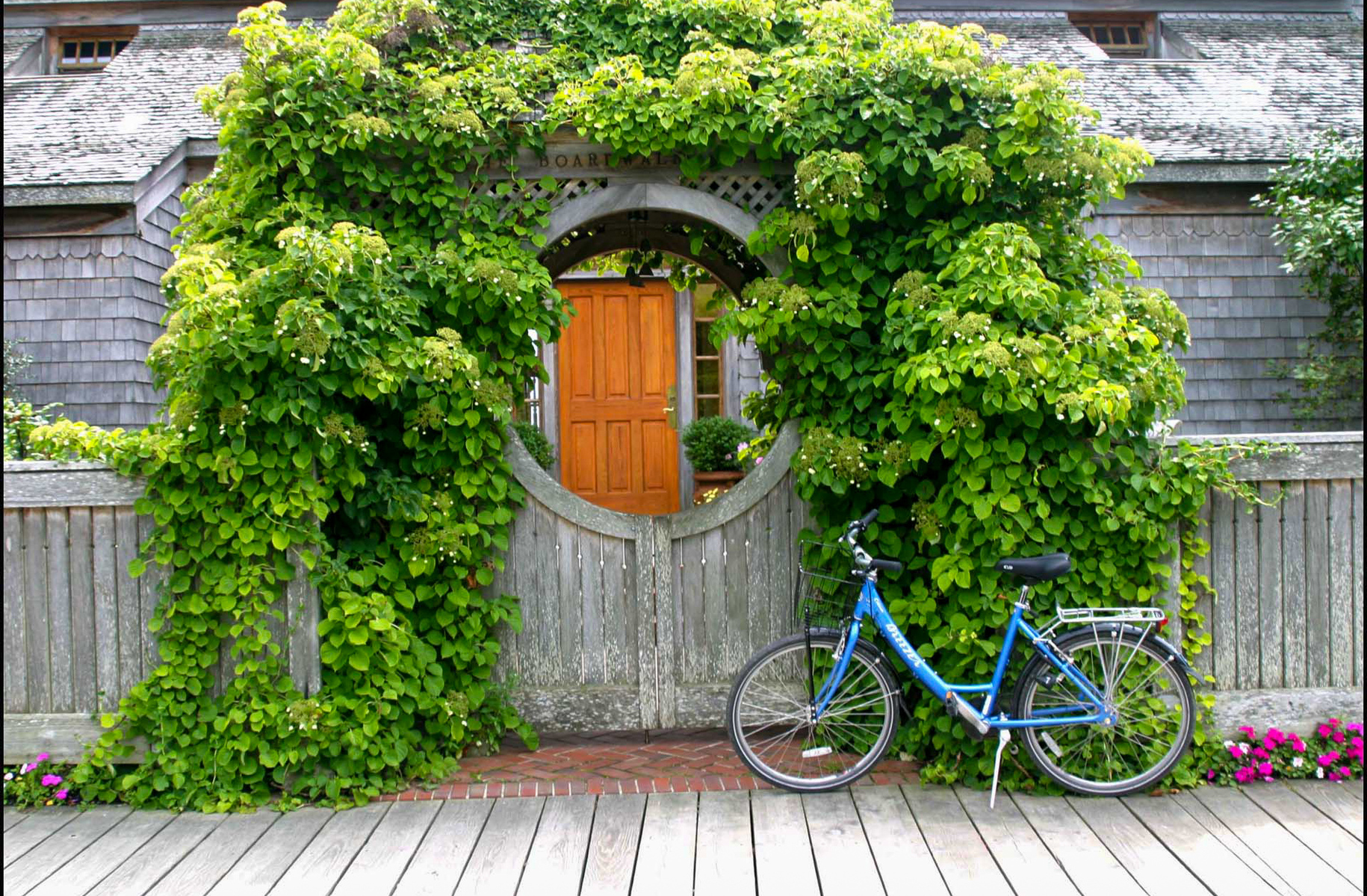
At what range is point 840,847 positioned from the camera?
130 inches

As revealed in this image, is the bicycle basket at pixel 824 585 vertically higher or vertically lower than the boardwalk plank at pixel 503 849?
higher

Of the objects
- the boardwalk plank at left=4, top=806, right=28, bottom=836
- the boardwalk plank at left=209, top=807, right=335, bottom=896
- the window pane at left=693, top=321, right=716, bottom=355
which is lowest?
the boardwalk plank at left=4, top=806, right=28, bottom=836

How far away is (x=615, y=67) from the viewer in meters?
4.27

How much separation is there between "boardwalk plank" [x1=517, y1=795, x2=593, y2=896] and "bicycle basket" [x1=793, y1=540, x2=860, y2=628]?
1.12 meters

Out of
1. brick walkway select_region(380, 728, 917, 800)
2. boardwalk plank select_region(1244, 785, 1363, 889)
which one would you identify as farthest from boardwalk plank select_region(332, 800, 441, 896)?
boardwalk plank select_region(1244, 785, 1363, 889)

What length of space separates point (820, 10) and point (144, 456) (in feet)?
9.90

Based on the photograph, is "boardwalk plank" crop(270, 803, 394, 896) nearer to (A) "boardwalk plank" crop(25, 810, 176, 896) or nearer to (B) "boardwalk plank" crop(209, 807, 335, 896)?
(B) "boardwalk plank" crop(209, 807, 335, 896)

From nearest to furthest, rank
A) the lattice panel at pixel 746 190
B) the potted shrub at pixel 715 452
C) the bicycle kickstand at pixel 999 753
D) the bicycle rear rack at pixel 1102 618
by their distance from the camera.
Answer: the bicycle kickstand at pixel 999 753, the bicycle rear rack at pixel 1102 618, the lattice panel at pixel 746 190, the potted shrub at pixel 715 452

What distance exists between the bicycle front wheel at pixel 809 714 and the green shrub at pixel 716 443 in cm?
553

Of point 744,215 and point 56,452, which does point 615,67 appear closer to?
point 744,215

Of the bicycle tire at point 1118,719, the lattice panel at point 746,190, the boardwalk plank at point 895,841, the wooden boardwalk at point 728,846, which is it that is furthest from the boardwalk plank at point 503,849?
the lattice panel at point 746,190

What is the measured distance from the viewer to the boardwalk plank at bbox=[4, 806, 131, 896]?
3.15 meters

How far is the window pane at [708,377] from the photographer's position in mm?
10500

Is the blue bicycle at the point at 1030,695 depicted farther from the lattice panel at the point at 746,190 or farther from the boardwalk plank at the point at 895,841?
the lattice panel at the point at 746,190
